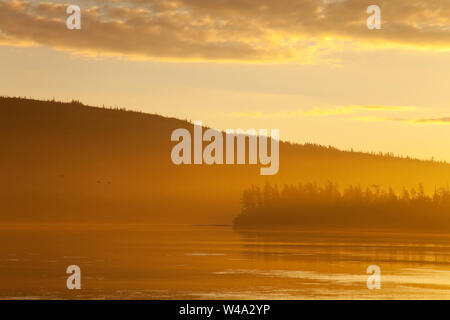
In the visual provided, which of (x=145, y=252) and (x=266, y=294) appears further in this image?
(x=145, y=252)

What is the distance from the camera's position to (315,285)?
65500mm

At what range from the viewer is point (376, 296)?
5784 centimetres
